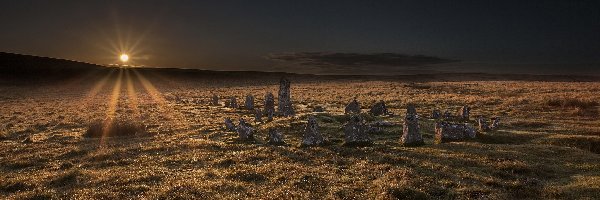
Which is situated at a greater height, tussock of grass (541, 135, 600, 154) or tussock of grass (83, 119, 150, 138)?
tussock of grass (541, 135, 600, 154)

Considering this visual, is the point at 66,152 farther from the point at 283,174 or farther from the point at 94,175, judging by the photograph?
the point at 283,174

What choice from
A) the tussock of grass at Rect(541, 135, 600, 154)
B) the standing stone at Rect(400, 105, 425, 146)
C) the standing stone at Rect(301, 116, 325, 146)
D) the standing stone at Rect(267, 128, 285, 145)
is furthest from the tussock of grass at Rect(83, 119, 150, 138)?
the tussock of grass at Rect(541, 135, 600, 154)

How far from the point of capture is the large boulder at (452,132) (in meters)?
22.0

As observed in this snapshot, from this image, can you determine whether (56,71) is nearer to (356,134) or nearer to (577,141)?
(356,134)

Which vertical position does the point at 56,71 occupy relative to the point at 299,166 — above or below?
above

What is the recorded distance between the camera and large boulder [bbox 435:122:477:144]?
2203 cm

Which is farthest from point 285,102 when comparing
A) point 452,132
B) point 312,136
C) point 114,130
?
point 452,132

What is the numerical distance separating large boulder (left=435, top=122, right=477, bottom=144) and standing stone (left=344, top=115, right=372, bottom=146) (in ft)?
11.8

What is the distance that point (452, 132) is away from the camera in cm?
2225

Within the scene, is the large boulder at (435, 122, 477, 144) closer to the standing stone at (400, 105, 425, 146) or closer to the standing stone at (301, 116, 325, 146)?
the standing stone at (400, 105, 425, 146)

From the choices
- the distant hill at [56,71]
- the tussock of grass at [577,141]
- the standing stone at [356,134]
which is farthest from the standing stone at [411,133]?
the distant hill at [56,71]

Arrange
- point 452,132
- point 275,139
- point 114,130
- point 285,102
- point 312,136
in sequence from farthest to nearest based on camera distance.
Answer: point 285,102 → point 114,130 → point 275,139 → point 452,132 → point 312,136

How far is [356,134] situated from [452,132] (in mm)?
4984

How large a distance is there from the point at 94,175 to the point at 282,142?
8.96m
